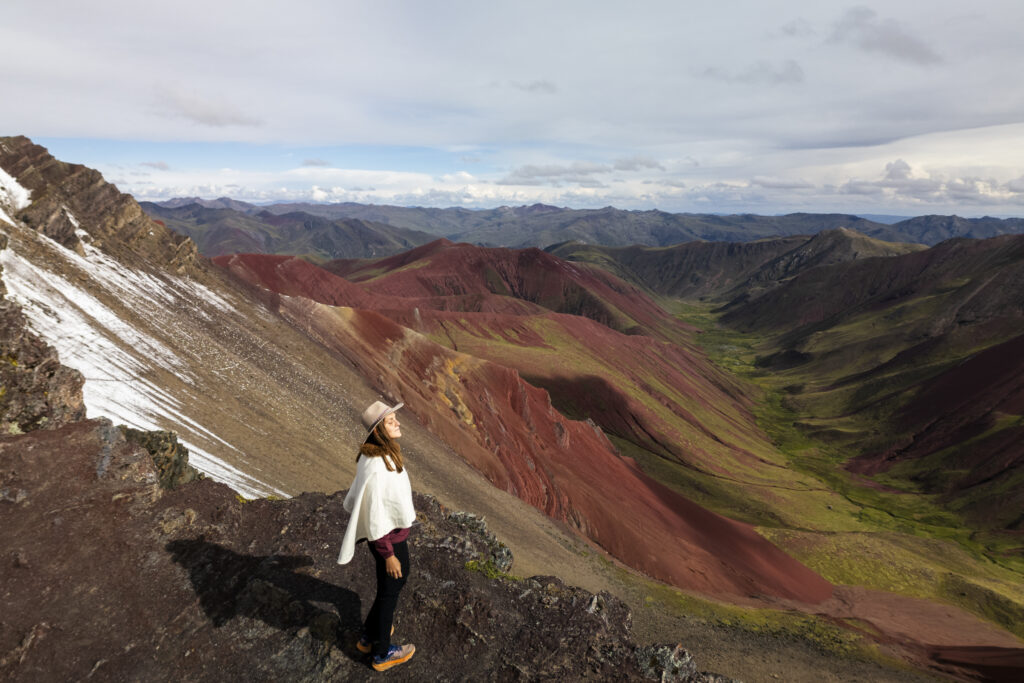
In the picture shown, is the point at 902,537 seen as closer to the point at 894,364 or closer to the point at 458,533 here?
the point at 458,533

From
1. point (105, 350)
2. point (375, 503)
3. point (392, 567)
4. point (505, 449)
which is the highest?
point (375, 503)

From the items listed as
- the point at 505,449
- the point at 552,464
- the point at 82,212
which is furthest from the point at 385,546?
the point at 82,212

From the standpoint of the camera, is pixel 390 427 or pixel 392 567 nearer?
pixel 392 567

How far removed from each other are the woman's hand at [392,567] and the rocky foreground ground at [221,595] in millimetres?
1507

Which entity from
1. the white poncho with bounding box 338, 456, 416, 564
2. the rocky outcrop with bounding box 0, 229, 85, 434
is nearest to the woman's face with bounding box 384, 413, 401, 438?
the white poncho with bounding box 338, 456, 416, 564

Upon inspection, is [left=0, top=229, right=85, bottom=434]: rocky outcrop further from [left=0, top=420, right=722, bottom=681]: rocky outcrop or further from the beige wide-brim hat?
the beige wide-brim hat

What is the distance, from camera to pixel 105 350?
23922mm

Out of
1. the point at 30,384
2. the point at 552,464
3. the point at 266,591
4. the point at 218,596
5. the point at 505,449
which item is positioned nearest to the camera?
the point at 218,596

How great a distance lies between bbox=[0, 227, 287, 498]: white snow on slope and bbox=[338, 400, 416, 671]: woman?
12.4 metres

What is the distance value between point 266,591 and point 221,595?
2.20ft

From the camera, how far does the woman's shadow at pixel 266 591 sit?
755 cm

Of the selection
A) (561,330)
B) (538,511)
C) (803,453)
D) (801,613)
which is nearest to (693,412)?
(803,453)

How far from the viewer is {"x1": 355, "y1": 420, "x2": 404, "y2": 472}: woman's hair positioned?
6.69 m

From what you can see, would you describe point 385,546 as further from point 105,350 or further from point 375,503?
point 105,350
